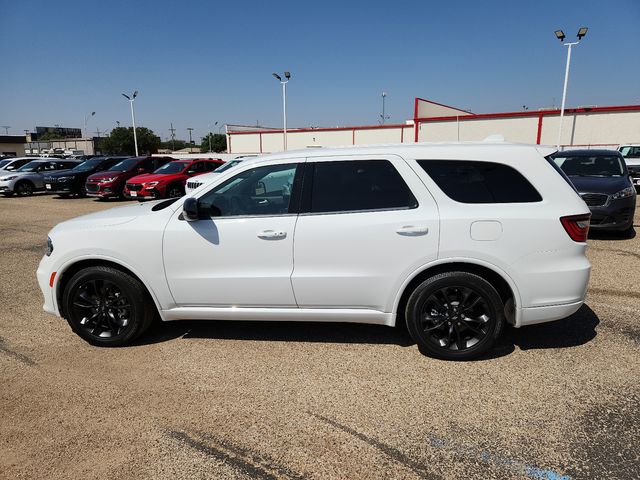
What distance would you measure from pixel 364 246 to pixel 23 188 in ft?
70.4

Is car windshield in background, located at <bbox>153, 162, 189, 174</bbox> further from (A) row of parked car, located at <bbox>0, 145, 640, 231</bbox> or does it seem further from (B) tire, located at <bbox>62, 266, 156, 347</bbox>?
(B) tire, located at <bbox>62, 266, 156, 347</bbox>

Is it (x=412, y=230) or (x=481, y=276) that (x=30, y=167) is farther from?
(x=481, y=276)

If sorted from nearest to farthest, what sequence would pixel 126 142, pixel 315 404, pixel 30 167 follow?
pixel 315 404 → pixel 30 167 → pixel 126 142

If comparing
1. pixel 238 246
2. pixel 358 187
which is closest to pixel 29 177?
pixel 238 246

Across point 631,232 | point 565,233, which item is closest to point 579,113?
point 631,232

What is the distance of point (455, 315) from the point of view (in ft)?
11.6

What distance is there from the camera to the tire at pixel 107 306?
385cm

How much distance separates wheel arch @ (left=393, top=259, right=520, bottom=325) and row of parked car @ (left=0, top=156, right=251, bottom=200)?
437 inches

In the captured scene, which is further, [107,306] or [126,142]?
[126,142]

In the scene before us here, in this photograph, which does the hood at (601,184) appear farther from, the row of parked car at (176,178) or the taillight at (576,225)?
the taillight at (576,225)

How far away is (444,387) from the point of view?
326 centimetres

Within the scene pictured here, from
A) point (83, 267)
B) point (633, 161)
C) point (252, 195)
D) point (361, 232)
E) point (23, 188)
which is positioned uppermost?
point (252, 195)

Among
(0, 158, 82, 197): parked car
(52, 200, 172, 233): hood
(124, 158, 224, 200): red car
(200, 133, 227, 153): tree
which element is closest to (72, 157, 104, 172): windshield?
(0, 158, 82, 197): parked car

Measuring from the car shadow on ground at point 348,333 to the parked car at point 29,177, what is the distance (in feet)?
63.3
